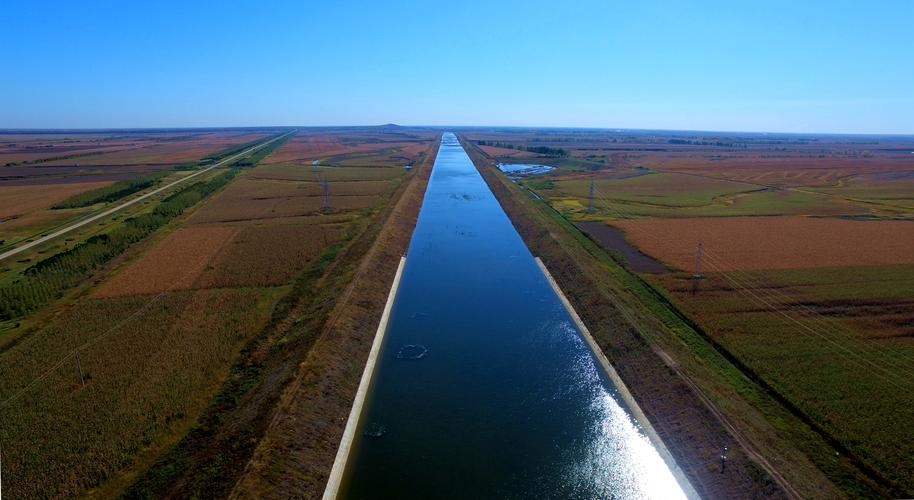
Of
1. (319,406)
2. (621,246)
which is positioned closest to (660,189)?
(621,246)

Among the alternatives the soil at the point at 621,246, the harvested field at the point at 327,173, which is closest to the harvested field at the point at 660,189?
the soil at the point at 621,246

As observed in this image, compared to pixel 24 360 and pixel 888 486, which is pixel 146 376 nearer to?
pixel 24 360

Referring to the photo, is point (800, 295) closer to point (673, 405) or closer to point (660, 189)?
point (673, 405)

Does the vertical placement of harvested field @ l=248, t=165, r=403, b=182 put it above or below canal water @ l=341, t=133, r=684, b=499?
above

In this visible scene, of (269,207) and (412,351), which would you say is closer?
(412,351)

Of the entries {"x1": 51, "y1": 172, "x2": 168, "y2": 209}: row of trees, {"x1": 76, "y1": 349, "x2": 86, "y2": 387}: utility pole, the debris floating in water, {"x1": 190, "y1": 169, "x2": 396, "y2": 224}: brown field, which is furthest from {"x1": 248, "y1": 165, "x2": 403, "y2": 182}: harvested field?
{"x1": 76, "y1": 349, "x2": 86, "y2": 387}: utility pole

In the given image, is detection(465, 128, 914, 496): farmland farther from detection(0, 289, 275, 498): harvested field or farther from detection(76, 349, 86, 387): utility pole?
detection(76, 349, 86, 387): utility pole

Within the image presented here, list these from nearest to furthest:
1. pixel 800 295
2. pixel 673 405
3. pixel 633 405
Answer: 1. pixel 673 405
2. pixel 633 405
3. pixel 800 295
